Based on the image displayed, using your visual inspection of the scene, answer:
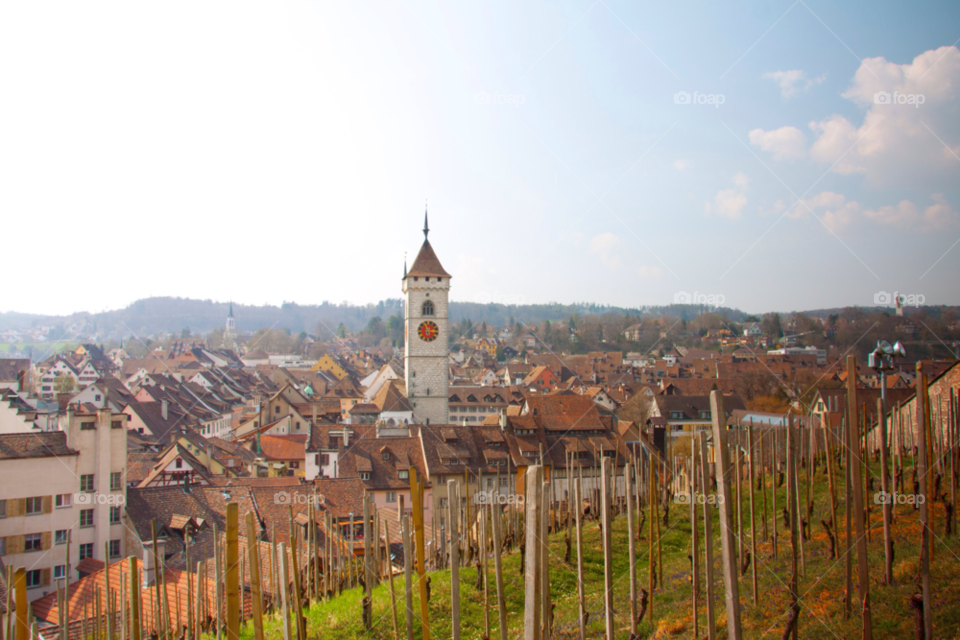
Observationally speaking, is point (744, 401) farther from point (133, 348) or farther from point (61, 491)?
point (133, 348)

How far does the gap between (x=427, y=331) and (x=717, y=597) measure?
3628 centimetres

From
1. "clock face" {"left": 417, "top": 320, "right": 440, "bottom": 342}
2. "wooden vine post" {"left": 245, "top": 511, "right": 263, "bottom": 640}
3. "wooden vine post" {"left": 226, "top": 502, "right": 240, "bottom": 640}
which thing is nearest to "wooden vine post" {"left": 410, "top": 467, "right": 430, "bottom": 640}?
"wooden vine post" {"left": 245, "top": 511, "right": 263, "bottom": 640}

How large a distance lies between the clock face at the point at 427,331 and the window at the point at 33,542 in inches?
1027

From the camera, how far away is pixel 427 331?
4350 centimetres

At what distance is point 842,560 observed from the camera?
809 cm

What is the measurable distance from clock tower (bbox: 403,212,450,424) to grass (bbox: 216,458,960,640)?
31.1 meters

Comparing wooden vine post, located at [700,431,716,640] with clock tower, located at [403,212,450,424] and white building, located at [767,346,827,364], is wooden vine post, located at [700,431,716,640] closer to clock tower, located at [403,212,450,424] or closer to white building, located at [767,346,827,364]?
clock tower, located at [403,212,450,424]

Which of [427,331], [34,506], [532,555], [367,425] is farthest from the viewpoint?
A: [367,425]

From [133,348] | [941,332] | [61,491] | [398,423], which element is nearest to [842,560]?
[61,491]

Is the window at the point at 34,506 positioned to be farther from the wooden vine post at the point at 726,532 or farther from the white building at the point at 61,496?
the wooden vine post at the point at 726,532

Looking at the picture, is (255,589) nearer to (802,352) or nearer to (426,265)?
(426,265)

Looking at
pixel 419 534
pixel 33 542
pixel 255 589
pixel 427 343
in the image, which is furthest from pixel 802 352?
pixel 255 589

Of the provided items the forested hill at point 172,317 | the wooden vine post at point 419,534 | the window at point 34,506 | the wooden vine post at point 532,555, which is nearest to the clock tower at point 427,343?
the window at point 34,506

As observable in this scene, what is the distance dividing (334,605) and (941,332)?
2988 centimetres
